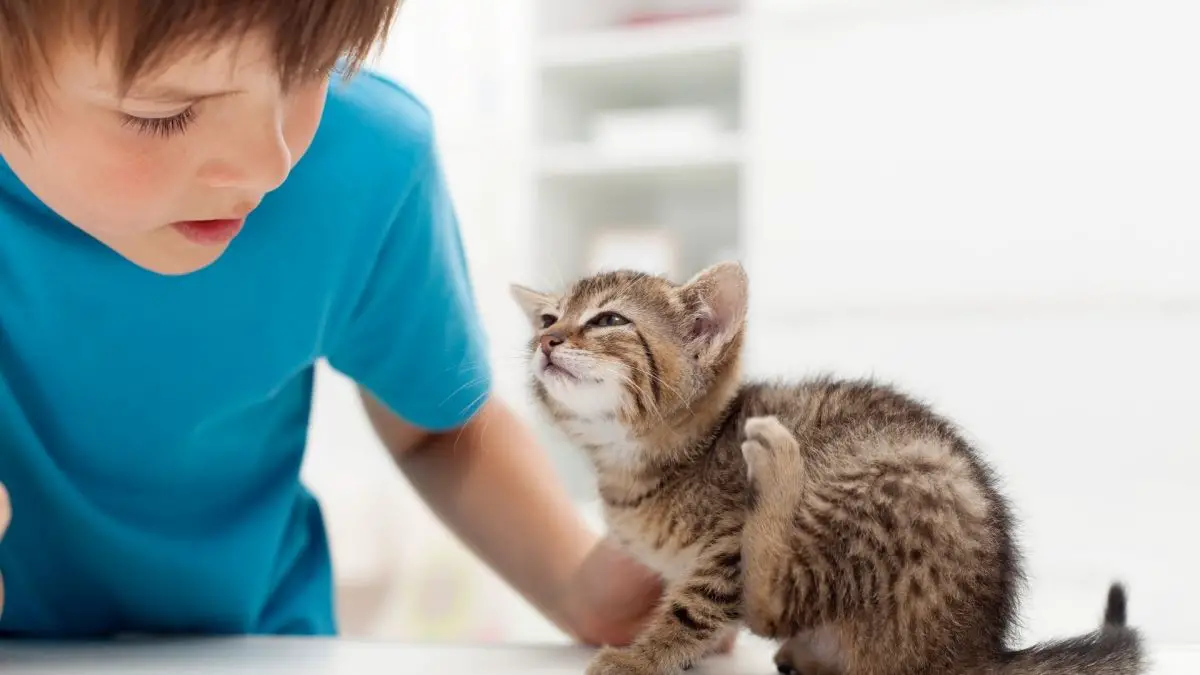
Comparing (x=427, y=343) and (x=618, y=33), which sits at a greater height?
(x=618, y=33)

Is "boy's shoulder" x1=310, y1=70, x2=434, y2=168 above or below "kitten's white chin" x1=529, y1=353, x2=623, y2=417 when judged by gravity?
above

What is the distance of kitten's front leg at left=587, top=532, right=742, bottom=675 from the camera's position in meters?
0.58

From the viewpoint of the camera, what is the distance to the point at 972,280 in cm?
173

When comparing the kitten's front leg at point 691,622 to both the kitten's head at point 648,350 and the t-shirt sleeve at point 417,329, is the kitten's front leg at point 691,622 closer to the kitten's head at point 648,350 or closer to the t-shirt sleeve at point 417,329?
the kitten's head at point 648,350

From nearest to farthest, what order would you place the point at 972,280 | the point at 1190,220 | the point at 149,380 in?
the point at 149,380
the point at 1190,220
the point at 972,280

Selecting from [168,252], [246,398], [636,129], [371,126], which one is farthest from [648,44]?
[168,252]

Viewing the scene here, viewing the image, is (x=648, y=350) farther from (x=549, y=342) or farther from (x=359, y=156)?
(x=359, y=156)

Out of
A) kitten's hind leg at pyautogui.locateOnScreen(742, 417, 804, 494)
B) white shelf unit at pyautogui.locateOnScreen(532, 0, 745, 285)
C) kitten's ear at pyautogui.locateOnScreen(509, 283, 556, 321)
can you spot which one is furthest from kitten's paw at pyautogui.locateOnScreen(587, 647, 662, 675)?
white shelf unit at pyautogui.locateOnScreen(532, 0, 745, 285)

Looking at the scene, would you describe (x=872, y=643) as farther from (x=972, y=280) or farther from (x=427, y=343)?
(x=972, y=280)

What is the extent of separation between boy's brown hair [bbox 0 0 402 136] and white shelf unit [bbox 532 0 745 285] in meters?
1.39

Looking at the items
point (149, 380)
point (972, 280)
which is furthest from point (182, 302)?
point (972, 280)

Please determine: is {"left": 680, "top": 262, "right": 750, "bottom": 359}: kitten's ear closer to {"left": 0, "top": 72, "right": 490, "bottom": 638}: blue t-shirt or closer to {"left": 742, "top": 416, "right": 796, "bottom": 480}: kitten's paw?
{"left": 742, "top": 416, "right": 796, "bottom": 480}: kitten's paw

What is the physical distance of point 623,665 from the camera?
58 cm

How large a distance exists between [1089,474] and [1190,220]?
17.4 inches
